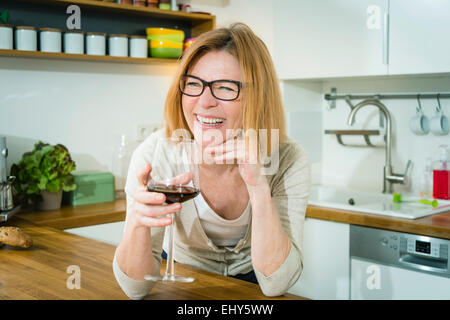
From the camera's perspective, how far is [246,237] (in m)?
1.52

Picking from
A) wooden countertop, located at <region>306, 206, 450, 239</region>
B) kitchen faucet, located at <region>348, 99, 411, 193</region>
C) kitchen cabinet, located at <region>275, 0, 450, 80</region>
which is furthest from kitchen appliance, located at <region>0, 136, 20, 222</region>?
kitchen faucet, located at <region>348, 99, 411, 193</region>

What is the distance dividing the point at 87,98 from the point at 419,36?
172 centimetres

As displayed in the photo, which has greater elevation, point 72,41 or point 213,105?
point 72,41

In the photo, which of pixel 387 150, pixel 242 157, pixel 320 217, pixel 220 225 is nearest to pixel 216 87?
pixel 242 157

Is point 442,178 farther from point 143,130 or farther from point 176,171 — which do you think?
point 176,171

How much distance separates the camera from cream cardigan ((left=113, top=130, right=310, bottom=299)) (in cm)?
119

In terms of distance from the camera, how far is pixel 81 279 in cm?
124

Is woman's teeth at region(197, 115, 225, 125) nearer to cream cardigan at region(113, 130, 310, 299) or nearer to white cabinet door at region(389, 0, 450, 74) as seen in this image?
cream cardigan at region(113, 130, 310, 299)

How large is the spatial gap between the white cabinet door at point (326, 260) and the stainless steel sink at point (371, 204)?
103 millimetres

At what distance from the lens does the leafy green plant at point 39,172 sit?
234cm

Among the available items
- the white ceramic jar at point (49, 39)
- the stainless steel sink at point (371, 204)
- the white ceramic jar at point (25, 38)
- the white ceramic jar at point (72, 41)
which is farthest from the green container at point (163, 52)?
the stainless steel sink at point (371, 204)

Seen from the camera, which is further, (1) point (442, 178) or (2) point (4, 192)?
(1) point (442, 178)

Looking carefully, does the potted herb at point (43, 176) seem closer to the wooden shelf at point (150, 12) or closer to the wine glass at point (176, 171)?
the wooden shelf at point (150, 12)
